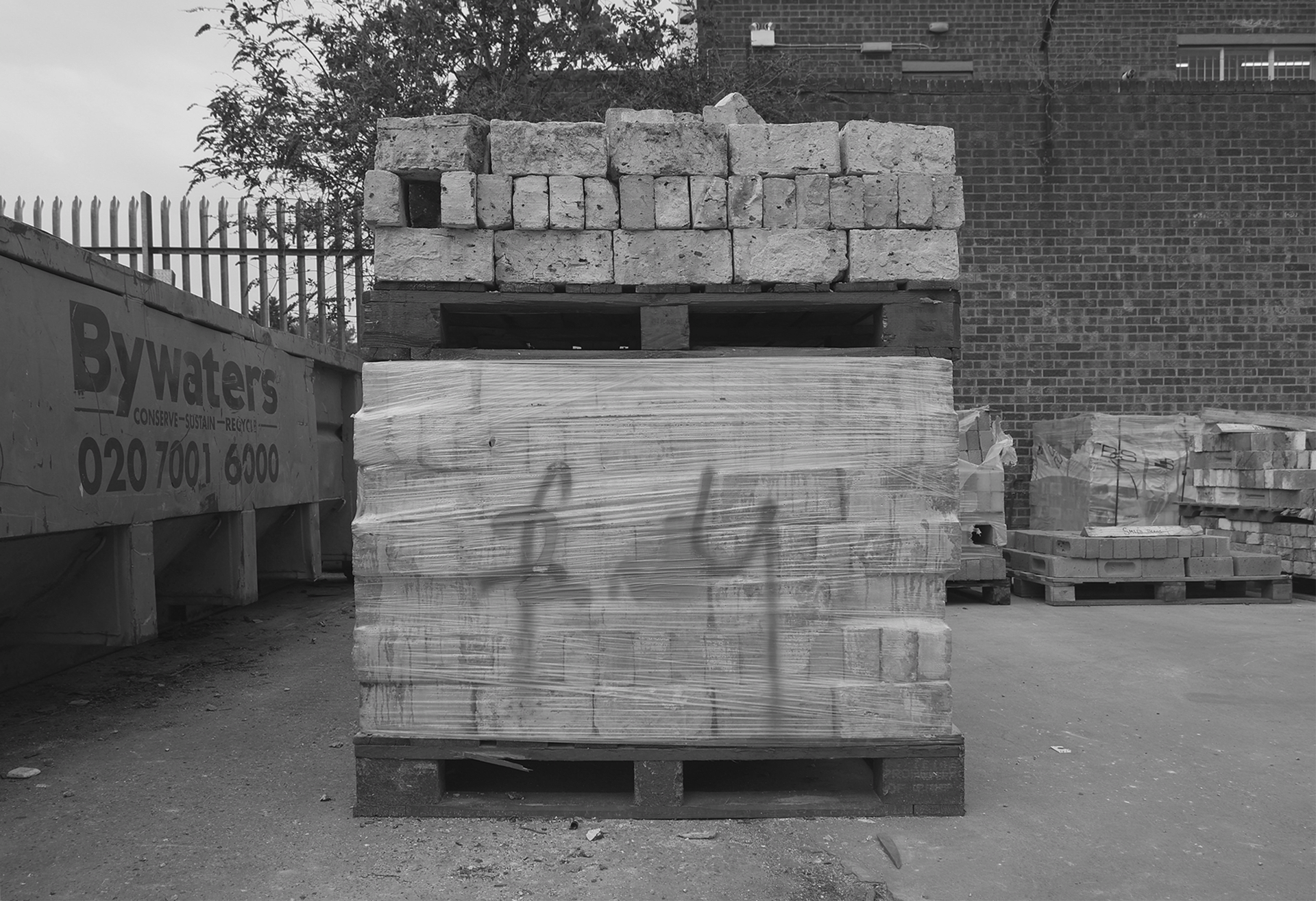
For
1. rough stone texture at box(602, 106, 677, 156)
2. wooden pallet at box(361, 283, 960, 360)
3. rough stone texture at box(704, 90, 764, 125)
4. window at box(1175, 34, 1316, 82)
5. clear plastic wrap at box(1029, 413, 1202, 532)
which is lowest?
clear plastic wrap at box(1029, 413, 1202, 532)

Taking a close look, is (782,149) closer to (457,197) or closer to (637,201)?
(637,201)

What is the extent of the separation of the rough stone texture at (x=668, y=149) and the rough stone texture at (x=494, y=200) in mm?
375

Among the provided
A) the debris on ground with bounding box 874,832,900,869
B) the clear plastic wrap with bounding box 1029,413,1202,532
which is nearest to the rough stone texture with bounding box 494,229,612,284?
the debris on ground with bounding box 874,832,900,869

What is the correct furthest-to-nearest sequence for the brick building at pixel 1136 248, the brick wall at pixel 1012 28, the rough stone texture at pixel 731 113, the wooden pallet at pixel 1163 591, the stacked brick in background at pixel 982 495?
the brick wall at pixel 1012 28, the brick building at pixel 1136 248, the stacked brick in background at pixel 982 495, the wooden pallet at pixel 1163 591, the rough stone texture at pixel 731 113

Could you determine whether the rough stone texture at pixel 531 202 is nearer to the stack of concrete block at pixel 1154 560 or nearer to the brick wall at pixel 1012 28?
the stack of concrete block at pixel 1154 560

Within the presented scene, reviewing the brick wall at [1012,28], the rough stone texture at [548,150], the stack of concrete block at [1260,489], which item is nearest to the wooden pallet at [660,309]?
the rough stone texture at [548,150]

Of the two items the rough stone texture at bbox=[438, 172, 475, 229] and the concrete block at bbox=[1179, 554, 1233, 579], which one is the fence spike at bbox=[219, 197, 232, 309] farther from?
the concrete block at bbox=[1179, 554, 1233, 579]

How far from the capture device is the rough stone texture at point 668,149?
10.5 ft

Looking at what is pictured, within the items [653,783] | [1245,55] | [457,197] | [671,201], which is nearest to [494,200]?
[457,197]

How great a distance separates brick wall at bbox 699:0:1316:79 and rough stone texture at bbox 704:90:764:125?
10.4 meters

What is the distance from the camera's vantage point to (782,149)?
3.27 meters

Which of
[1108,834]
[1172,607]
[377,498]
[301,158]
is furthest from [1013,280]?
[377,498]

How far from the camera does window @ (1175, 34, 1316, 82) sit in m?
14.9

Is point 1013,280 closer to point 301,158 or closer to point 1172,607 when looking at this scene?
point 1172,607
